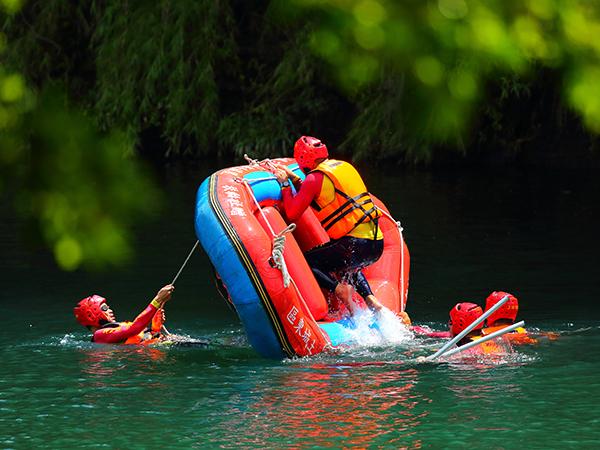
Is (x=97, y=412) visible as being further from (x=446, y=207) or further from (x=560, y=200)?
(x=560, y=200)

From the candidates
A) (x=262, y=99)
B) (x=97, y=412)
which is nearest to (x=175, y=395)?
(x=97, y=412)

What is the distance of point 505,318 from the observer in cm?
768

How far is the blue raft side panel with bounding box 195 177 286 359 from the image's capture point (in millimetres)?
7402

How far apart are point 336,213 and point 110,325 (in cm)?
167

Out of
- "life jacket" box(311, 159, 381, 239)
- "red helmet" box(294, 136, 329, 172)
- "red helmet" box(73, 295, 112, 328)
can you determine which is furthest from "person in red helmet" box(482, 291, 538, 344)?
"red helmet" box(73, 295, 112, 328)

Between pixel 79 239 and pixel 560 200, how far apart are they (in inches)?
570

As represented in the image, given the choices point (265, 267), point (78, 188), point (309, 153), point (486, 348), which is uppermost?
point (78, 188)

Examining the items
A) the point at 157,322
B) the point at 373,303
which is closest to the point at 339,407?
the point at 373,303

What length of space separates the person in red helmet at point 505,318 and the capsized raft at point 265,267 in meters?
0.90

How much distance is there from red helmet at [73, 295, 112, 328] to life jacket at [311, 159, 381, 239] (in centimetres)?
156

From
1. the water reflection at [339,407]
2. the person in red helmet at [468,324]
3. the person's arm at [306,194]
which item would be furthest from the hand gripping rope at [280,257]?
the person in red helmet at [468,324]

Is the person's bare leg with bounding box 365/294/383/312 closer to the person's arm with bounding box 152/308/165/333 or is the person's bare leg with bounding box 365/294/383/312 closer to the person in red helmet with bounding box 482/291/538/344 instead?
the person in red helmet with bounding box 482/291/538/344

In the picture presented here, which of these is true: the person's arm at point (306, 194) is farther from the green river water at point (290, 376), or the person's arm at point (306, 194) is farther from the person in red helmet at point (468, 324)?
A: the person in red helmet at point (468, 324)

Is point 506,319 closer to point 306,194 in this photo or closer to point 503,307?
point 503,307
